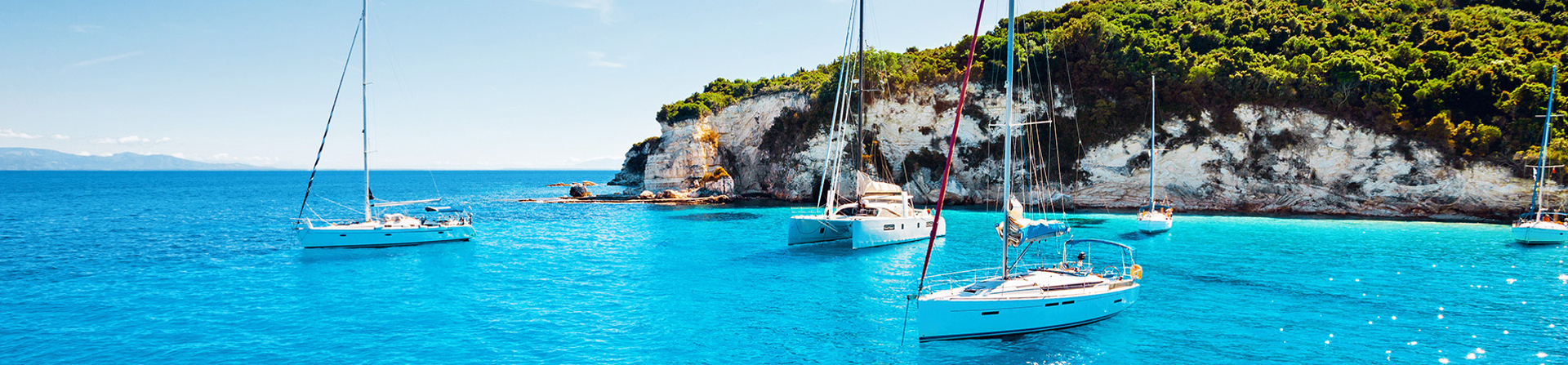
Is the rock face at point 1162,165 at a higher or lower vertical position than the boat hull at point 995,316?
higher

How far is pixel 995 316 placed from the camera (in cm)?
1525

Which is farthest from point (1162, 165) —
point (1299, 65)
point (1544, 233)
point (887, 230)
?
Answer: point (887, 230)

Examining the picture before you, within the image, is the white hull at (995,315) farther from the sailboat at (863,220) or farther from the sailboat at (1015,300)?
the sailboat at (863,220)

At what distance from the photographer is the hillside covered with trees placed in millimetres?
42656

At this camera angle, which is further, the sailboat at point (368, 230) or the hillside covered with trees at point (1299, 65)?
the hillside covered with trees at point (1299, 65)

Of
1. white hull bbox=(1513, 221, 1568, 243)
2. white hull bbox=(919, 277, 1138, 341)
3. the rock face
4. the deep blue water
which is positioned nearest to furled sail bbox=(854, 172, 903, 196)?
the deep blue water

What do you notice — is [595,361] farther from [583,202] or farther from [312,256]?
[583,202]

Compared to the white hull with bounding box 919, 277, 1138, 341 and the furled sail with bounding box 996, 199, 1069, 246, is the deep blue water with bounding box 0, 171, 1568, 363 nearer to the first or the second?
the white hull with bounding box 919, 277, 1138, 341

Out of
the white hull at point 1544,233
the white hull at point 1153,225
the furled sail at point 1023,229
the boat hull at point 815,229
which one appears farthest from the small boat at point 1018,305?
the white hull at point 1544,233

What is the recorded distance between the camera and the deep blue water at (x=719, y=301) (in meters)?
15.3

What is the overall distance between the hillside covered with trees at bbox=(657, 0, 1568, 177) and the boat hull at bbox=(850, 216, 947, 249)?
1219cm

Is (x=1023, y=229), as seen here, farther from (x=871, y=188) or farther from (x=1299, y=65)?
(x=1299, y=65)

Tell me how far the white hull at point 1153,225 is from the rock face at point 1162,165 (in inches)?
526

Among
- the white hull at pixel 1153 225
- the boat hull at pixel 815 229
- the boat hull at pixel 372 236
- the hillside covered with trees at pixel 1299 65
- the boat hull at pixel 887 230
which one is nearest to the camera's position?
the boat hull at pixel 372 236
